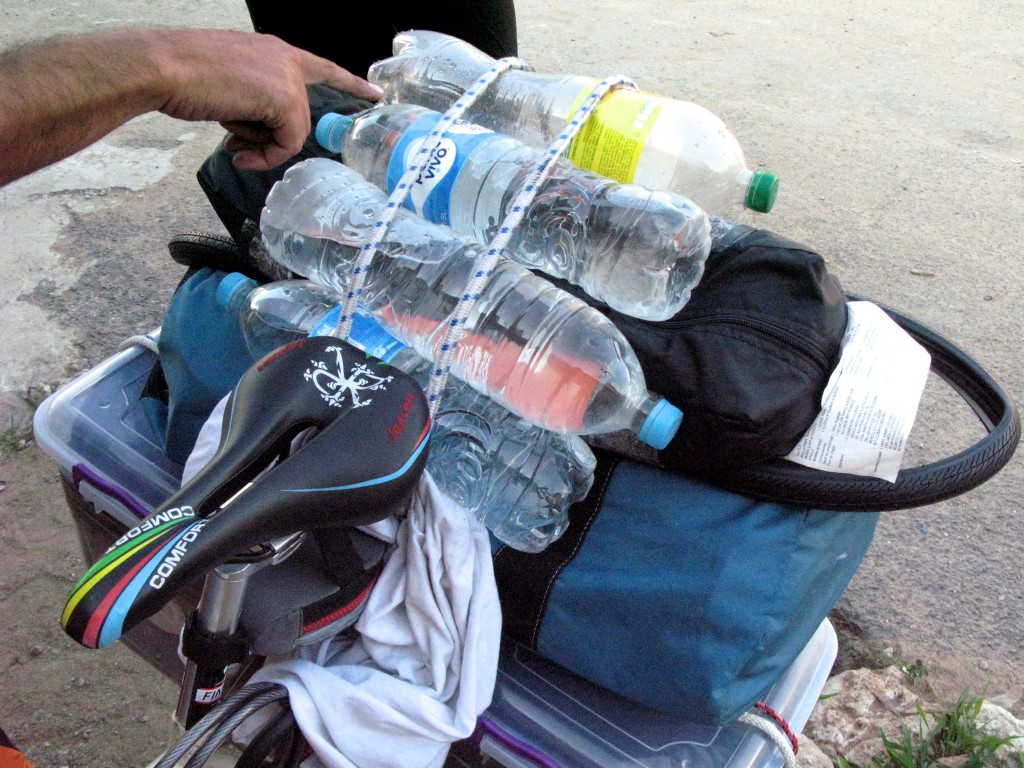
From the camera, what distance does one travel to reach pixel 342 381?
83 cm

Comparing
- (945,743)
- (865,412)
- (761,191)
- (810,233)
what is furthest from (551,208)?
(810,233)

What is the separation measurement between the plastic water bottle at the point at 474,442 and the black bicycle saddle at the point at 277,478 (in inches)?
7.4

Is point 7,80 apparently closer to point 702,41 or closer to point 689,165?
point 689,165

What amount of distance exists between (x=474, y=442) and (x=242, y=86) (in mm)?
491

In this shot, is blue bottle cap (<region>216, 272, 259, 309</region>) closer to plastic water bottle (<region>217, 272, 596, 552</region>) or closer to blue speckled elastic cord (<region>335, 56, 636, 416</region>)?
plastic water bottle (<region>217, 272, 596, 552</region>)

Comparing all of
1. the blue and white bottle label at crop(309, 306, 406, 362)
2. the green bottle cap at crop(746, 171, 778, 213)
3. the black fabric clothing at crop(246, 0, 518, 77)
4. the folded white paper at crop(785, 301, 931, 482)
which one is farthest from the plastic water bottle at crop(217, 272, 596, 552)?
the black fabric clothing at crop(246, 0, 518, 77)

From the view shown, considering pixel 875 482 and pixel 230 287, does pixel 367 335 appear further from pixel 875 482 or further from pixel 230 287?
pixel 875 482

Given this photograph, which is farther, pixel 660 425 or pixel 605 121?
pixel 605 121

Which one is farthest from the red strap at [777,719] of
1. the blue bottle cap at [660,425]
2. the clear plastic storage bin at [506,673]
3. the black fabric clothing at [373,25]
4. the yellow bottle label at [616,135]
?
the black fabric clothing at [373,25]

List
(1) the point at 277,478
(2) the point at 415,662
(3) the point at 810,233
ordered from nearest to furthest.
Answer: (1) the point at 277,478 < (2) the point at 415,662 < (3) the point at 810,233

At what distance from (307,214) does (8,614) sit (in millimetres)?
1220

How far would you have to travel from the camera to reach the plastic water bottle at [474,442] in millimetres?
1040

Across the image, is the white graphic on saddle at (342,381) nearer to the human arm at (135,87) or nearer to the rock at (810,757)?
the human arm at (135,87)

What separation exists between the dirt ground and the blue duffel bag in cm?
93
